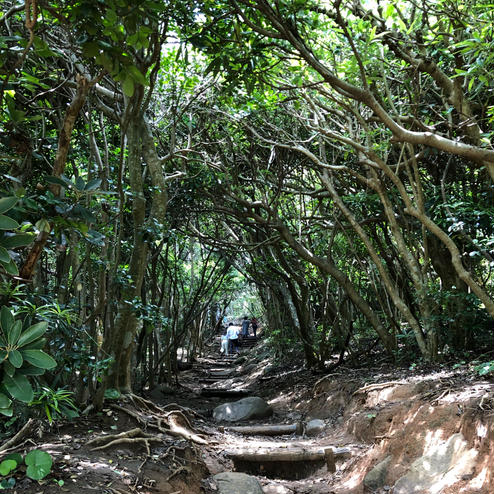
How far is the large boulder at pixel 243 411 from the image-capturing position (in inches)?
374

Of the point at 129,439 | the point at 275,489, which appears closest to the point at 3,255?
the point at 129,439

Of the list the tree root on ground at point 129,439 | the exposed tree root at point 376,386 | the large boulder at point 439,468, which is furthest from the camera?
the exposed tree root at point 376,386

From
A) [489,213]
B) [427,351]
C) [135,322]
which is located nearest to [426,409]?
[427,351]

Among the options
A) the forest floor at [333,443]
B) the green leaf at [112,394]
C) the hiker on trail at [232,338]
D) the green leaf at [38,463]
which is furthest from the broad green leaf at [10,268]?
the hiker on trail at [232,338]

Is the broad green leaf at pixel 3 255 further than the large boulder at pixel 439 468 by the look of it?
No

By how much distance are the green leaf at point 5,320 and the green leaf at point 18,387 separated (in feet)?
0.75

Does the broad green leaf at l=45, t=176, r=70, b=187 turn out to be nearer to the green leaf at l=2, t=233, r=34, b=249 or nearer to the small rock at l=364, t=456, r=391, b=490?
the green leaf at l=2, t=233, r=34, b=249

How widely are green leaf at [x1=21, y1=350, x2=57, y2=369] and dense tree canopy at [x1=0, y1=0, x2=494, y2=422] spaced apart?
11mm

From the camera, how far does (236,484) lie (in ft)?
18.1

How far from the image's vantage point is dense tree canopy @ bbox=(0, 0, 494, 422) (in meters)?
3.21

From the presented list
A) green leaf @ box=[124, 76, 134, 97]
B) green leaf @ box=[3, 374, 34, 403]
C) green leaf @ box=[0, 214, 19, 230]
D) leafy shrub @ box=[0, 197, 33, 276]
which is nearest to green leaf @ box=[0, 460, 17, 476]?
green leaf @ box=[3, 374, 34, 403]

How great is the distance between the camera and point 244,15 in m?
4.75

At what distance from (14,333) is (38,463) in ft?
4.45

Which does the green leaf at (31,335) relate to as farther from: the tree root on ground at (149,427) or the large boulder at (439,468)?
the large boulder at (439,468)
